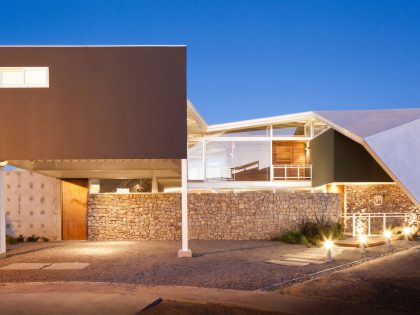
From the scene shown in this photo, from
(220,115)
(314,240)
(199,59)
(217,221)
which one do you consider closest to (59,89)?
(217,221)

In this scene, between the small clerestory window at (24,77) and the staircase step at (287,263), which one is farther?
the small clerestory window at (24,77)

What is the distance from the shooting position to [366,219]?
19.6 m

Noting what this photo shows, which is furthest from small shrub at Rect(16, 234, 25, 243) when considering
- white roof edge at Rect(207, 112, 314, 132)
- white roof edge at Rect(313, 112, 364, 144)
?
white roof edge at Rect(313, 112, 364, 144)

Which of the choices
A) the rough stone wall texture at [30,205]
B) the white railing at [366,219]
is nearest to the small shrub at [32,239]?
the rough stone wall texture at [30,205]

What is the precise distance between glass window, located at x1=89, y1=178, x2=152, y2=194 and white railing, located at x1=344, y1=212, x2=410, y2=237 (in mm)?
9118

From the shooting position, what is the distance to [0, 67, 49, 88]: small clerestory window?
13375mm

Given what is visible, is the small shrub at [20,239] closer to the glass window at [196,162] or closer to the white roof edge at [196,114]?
the white roof edge at [196,114]

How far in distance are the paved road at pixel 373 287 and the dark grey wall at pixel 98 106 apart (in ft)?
18.2

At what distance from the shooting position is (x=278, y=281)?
9383 millimetres

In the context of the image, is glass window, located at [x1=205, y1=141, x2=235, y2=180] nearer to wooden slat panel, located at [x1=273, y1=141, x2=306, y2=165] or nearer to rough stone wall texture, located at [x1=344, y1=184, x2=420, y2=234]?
wooden slat panel, located at [x1=273, y1=141, x2=306, y2=165]

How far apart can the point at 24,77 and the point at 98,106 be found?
7.34ft

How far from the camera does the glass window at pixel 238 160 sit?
23516 mm

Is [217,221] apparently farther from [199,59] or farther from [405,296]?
[199,59]

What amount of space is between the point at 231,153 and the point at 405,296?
16.3 metres
